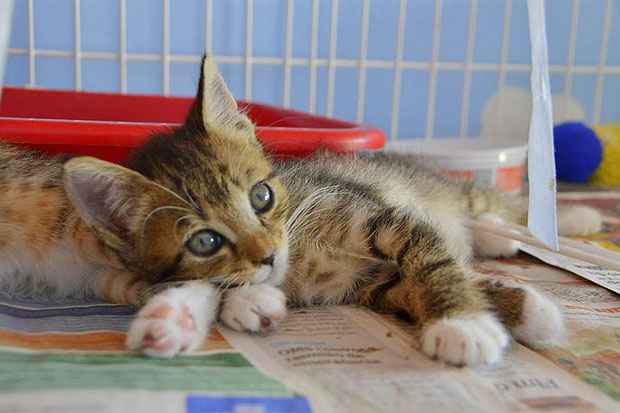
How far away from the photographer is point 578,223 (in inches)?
62.2

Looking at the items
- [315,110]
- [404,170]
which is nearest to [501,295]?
[404,170]

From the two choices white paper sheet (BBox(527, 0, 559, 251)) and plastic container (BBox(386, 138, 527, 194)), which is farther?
plastic container (BBox(386, 138, 527, 194))

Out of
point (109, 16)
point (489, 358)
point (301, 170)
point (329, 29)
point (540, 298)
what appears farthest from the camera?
point (329, 29)

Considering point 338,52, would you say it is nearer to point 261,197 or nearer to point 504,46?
point 504,46

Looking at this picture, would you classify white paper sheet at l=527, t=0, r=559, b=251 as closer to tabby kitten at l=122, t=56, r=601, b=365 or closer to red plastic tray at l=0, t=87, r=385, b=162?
tabby kitten at l=122, t=56, r=601, b=365

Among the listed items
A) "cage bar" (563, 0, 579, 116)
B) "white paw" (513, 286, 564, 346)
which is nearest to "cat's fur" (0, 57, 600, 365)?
"white paw" (513, 286, 564, 346)

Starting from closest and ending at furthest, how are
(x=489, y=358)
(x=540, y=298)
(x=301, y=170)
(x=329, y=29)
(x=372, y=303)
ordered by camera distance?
(x=489, y=358) < (x=540, y=298) < (x=372, y=303) < (x=301, y=170) < (x=329, y=29)

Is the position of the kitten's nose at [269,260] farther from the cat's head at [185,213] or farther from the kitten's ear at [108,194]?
the kitten's ear at [108,194]

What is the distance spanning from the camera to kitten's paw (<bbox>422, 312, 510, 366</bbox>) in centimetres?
80

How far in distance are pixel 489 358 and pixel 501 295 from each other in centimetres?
18

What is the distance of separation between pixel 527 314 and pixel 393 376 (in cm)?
25

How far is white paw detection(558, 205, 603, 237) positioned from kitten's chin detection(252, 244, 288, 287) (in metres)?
0.83

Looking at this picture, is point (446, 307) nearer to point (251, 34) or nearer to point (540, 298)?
point (540, 298)

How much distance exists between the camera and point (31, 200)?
3.53 feet
